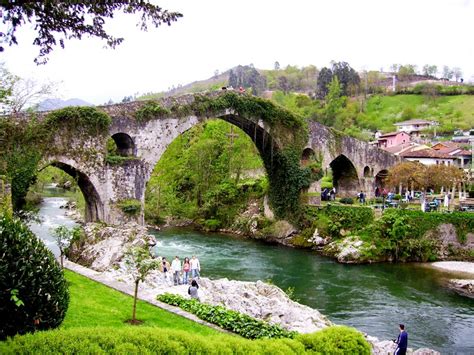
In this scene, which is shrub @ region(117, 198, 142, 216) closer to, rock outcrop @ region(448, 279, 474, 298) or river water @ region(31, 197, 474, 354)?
river water @ region(31, 197, 474, 354)

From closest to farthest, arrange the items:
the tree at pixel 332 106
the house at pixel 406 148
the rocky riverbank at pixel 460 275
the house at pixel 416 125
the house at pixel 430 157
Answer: the rocky riverbank at pixel 460 275, the house at pixel 430 157, the house at pixel 406 148, the house at pixel 416 125, the tree at pixel 332 106

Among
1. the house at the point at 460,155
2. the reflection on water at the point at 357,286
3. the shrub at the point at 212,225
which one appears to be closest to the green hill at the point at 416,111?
the house at the point at 460,155

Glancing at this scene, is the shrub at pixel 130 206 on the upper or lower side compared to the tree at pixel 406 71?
lower

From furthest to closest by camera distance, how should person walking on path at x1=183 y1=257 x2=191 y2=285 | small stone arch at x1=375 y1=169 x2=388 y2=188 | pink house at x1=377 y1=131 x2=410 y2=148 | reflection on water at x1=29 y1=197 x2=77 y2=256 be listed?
pink house at x1=377 y1=131 x2=410 y2=148 → small stone arch at x1=375 y1=169 x2=388 y2=188 → reflection on water at x1=29 y1=197 x2=77 y2=256 → person walking on path at x1=183 y1=257 x2=191 y2=285

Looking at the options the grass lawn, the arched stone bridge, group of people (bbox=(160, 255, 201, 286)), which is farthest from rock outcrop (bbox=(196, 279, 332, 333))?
the arched stone bridge

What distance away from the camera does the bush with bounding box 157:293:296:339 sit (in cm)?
1117

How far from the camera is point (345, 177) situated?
149 ft

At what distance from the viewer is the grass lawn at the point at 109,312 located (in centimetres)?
1081

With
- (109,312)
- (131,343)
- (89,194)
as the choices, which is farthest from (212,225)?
(131,343)

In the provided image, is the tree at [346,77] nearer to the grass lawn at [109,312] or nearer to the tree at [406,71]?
the tree at [406,71]

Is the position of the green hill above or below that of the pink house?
above

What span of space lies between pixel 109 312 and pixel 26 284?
14.8 ft

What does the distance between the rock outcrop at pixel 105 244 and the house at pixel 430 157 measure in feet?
109

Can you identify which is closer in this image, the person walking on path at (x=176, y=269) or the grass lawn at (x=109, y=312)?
the grass lawn at (x=109, y=312)
